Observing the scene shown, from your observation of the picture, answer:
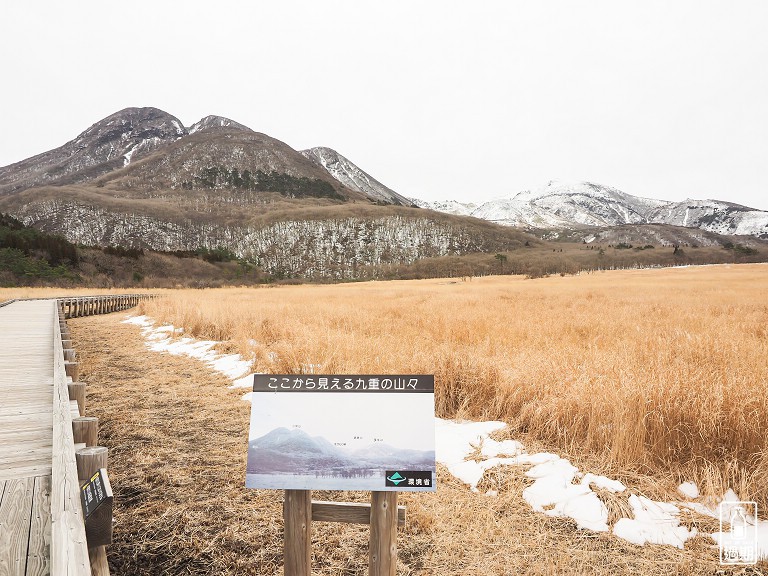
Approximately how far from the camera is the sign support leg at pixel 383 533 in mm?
2115

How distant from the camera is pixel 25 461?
332cm

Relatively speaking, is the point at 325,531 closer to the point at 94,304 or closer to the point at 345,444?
the point at 345,444

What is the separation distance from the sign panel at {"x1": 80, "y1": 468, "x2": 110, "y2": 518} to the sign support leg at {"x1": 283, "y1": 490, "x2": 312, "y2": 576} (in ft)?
3.02

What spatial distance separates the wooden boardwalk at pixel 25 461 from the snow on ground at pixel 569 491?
3.27 m

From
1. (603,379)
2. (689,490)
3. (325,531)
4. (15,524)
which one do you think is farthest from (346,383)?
(603,379)

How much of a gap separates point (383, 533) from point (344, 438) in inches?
21.3

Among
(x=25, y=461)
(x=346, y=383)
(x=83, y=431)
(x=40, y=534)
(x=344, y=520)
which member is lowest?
(x=25, y=461)

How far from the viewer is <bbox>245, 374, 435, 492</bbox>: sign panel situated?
6.76 ft

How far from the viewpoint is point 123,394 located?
7.24m

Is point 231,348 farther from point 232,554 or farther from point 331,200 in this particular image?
point 331,200

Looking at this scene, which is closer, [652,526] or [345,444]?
[345,444]

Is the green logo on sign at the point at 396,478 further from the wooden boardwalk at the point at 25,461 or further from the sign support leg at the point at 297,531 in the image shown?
the wooden boardwalk at the point at 25,461

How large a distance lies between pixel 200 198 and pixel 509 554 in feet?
563

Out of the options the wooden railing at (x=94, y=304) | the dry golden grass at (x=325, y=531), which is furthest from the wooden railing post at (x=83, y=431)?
the wooden railing at (x=94, y=304)
